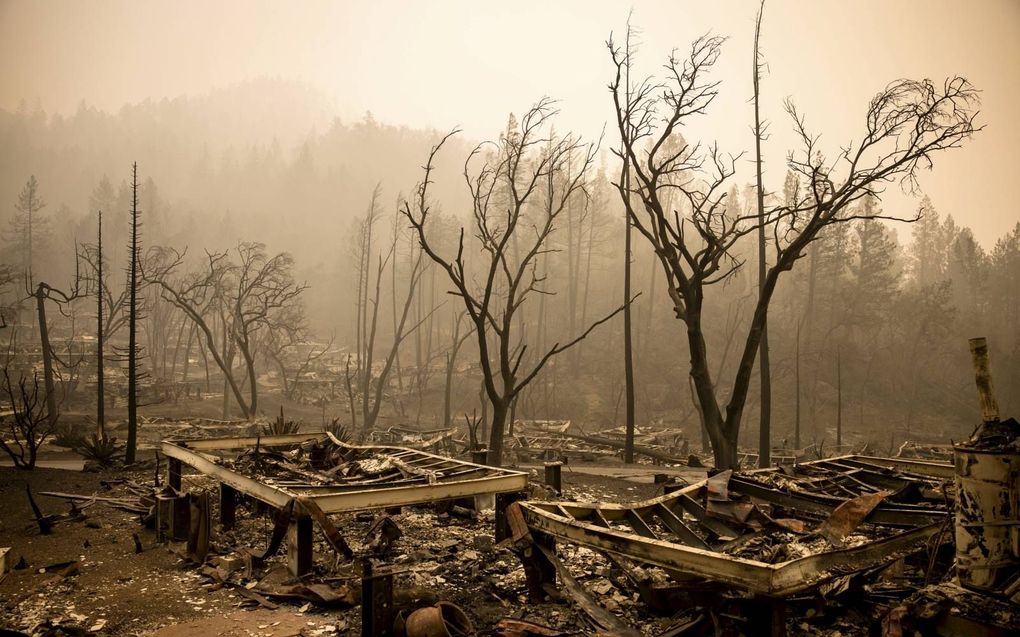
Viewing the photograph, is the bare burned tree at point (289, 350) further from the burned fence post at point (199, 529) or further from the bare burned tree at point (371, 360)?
the burned fence post at point (199, 529)

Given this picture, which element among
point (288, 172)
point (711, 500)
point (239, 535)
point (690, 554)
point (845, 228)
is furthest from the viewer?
point (288, 172)

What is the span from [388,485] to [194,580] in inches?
85.5

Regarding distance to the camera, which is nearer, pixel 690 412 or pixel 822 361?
pixel 690 412

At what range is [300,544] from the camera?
6.34m

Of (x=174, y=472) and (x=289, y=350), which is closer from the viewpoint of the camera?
(x=174, y=472)

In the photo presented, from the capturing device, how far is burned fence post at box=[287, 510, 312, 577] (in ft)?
20.6

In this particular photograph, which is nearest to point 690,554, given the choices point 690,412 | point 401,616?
point 401,616

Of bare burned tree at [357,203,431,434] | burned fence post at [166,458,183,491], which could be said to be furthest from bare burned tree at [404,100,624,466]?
burned fence post at [166,458,183,491]

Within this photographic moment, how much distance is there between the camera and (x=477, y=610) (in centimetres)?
566

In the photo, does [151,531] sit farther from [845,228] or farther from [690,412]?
[845,228]

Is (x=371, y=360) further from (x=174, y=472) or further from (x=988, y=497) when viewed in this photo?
(x=988, y=497)

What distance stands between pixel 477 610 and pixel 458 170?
97790 mm

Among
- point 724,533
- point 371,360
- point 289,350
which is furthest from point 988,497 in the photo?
point 289,350

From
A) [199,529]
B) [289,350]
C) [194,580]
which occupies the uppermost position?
[289,350]
